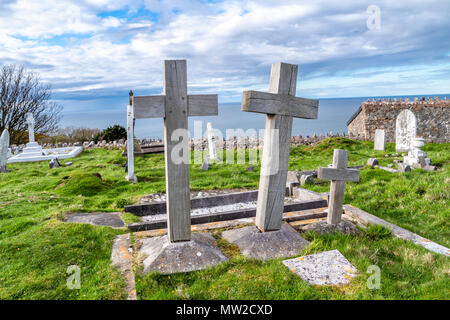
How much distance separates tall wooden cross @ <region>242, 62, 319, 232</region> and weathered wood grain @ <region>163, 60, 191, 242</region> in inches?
35.4

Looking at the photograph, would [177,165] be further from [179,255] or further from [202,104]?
[179,255]

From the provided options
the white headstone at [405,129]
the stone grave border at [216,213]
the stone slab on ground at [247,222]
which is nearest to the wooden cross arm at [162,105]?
the stone slab on ground at [247,222]

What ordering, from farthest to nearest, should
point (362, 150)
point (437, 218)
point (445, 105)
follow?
1. point (445, 105)
2. point (362, 150)
3. point (437, 218)

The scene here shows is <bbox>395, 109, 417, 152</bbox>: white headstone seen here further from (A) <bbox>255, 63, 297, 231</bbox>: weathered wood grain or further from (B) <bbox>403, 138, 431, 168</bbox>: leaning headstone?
(A) <bbox>255, 63, 297, 231</bbox>: weathered wood grain

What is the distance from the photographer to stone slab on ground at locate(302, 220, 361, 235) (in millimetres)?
5164

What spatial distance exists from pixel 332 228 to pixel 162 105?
3499 millimetres

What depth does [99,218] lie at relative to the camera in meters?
6.14

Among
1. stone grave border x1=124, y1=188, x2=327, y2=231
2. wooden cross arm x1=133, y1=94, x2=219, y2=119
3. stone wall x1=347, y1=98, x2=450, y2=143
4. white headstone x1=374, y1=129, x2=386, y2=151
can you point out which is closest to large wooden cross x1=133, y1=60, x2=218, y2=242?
→ wooden cross arm x1=133, y1=94, x2=219, y2=119

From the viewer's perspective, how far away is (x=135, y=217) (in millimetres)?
6426

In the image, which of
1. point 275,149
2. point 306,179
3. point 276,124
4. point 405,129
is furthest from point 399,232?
point 405,129

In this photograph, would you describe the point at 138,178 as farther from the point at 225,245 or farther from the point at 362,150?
the point at 362,150

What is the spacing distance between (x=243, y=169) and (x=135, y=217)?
6.66 metres

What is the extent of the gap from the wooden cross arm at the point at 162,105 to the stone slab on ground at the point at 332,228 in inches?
105
